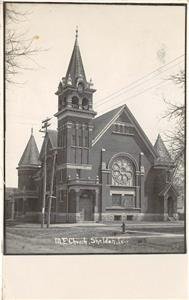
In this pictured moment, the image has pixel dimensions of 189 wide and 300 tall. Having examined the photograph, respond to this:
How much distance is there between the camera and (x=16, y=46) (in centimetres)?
370

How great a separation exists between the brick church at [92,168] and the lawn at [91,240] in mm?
92

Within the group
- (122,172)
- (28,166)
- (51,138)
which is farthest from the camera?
(122,172)

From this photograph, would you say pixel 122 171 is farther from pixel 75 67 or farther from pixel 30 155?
pixel 75 67

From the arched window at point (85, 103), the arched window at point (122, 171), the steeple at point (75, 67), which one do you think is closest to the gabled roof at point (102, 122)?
the arched window at point (85, 103)

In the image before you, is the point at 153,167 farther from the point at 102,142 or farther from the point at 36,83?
the point at 36,83

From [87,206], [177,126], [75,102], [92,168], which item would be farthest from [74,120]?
[177,126]

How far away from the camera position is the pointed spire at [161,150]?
391cm

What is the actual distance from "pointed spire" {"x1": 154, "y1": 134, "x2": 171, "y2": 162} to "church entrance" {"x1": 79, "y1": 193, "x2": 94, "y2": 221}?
0.67 metres

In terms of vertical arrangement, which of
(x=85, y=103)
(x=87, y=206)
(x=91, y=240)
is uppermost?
(x=85, y=103)

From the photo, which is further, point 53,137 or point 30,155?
point 53,137

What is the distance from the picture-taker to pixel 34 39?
372cm

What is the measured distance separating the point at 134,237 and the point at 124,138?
819mm

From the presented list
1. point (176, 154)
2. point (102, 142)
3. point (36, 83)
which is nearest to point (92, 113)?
point (102, 142)

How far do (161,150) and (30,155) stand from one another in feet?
3.55
